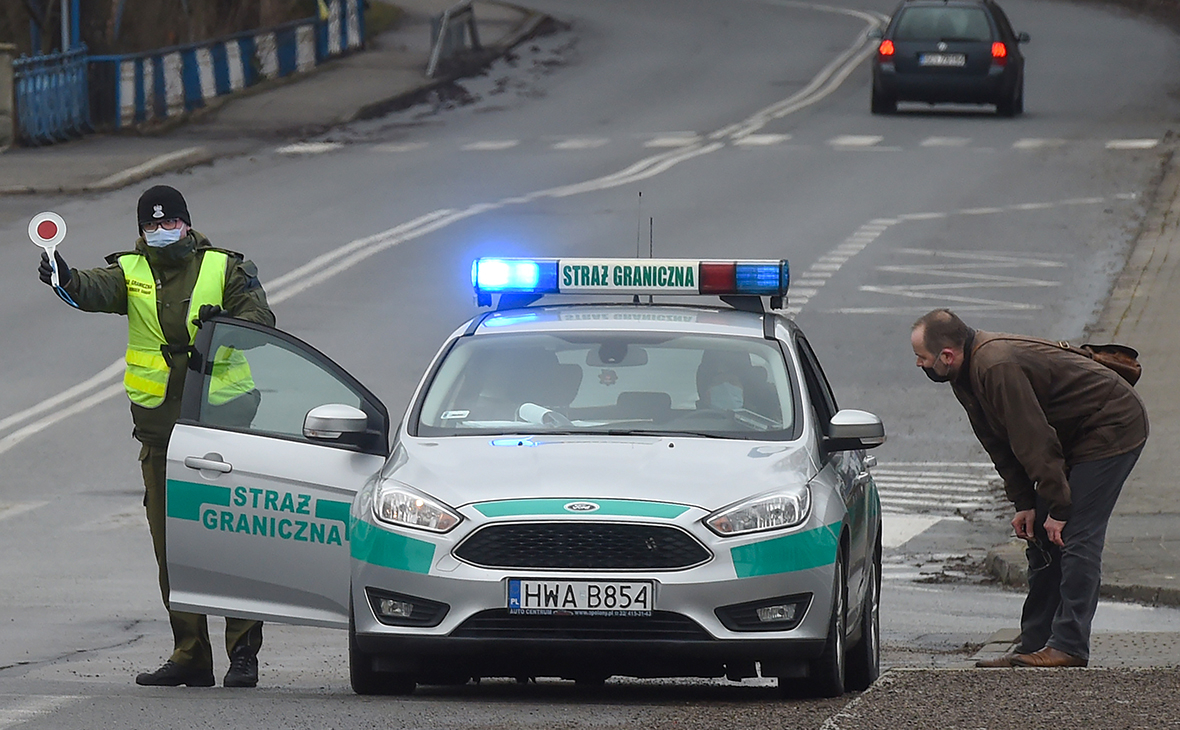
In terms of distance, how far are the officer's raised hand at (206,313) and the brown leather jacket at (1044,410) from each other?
2.82 meters

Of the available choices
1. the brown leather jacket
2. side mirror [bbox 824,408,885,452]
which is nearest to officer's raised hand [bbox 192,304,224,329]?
side mirror [bbox 824,408,885,452]

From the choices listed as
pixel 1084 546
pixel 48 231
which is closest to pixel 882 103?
pixel 1084 546

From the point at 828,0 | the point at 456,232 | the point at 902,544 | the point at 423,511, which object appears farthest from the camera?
the point at 828,0

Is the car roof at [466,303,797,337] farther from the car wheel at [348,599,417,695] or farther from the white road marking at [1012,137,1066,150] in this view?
the white road marking at [1012,137,1066,150]

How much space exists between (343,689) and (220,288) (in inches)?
64.5

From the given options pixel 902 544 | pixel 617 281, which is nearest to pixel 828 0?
pixel 902 544

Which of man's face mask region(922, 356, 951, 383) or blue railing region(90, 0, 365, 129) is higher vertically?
man's face mask region(922, 356, 951, 383)

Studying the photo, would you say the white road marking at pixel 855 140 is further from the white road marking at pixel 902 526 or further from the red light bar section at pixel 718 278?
the red light bar section at pixel 718 278

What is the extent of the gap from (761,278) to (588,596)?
2.17 metres

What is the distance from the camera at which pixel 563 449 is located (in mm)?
8000

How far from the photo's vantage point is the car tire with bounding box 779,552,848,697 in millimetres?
7805

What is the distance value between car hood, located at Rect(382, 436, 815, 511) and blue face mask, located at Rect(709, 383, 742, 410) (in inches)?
14.6

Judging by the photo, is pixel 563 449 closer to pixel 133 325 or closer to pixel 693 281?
pixel 693 281

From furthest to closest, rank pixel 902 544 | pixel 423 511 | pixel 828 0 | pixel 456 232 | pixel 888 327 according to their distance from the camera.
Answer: pixel 828 0 < pixel 456 232 < pixel 888 327 < pixel 902 544 < pixel 423 511
